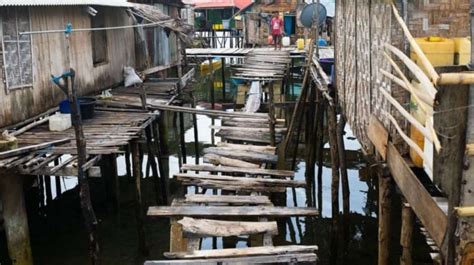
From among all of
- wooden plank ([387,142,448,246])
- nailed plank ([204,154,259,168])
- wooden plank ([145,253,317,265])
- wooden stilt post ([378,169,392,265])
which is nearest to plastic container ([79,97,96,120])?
nailed plank ([204,154,259,168])

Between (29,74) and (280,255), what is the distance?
745 cm

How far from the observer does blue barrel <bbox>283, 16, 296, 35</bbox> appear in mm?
27688

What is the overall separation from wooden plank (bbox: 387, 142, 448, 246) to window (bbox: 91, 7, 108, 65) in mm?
10877

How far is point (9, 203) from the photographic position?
876cm

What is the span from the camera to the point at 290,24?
27.8 m

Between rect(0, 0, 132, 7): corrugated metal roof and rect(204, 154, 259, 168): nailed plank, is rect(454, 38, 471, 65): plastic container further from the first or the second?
rect(0, 0, 132, 7): corrugated metal roof

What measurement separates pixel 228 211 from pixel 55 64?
676 centimetres

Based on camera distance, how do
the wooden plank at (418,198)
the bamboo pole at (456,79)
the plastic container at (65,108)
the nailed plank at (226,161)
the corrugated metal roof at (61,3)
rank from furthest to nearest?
the plastic container at (65,108), the nailed plank at (226,161), the corrugated metal roof at (61,3), the wooden plank at (418,198), the bamboo pole at (456,79)

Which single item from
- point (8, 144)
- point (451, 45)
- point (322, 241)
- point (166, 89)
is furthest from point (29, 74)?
point (451, 45)

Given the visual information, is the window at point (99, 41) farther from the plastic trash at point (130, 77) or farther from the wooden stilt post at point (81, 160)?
the wooden stilt post at point (81, 160)

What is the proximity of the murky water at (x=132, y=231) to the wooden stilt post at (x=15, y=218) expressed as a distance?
5.22 feet

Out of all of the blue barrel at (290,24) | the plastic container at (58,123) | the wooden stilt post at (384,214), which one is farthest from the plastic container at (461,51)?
the blue barrel at (290,24)

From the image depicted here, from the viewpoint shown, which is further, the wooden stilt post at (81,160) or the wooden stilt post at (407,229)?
the wooden stilt post at (81,160)

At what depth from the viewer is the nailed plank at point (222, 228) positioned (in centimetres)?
657
